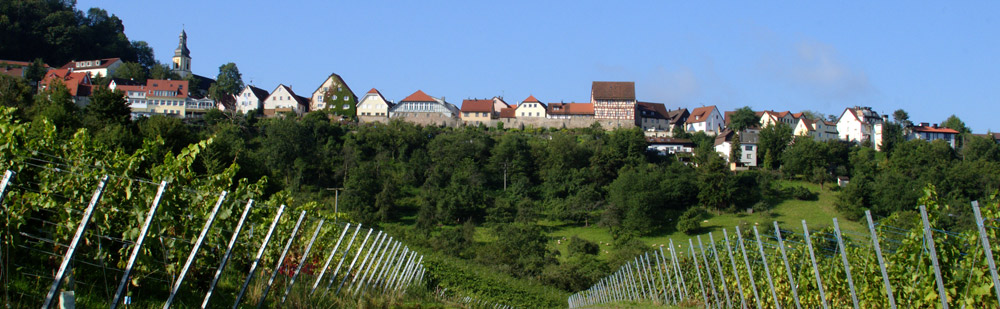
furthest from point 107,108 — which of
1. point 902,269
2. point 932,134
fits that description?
point 932,134

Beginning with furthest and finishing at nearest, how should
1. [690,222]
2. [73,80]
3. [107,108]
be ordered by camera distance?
[73,80], [690,222], [107,108]

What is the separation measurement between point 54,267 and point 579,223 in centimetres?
5601

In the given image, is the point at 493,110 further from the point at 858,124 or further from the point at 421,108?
the point at 858,124

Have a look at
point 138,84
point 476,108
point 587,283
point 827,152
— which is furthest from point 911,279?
point 138,84

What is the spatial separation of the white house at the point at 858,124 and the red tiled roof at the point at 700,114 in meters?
17.7

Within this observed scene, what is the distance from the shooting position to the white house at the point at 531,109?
97375mm

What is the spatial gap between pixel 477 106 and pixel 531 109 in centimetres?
690

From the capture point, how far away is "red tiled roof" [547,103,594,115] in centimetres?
9831

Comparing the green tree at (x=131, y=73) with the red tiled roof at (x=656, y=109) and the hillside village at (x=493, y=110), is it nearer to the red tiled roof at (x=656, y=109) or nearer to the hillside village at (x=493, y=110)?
the hillside village at (x=493, y=110)

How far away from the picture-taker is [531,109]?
3846 inches

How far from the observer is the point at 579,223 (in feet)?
206

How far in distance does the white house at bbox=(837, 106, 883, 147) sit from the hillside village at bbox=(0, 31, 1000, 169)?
13 cm

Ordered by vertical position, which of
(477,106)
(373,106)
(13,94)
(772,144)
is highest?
(477,106)

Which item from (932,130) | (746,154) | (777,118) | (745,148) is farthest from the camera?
(777,118)
